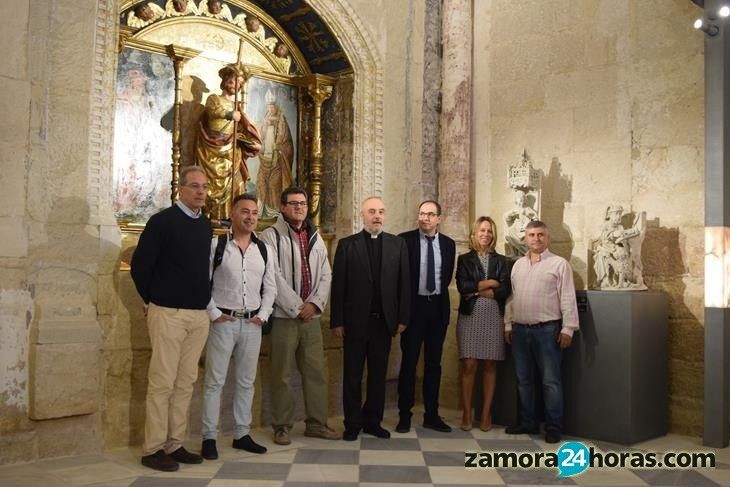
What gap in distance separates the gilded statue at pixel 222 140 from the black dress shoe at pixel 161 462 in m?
2.35

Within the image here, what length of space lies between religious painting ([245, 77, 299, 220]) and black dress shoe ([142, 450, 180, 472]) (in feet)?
9.05

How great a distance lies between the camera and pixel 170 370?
4.80 metres

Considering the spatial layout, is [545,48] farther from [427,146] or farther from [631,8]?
[427,146]

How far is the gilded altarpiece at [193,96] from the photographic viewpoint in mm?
6297

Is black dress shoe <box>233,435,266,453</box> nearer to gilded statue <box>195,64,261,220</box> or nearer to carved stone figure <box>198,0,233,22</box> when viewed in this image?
gilded statue <box>195,64,261,220</box>

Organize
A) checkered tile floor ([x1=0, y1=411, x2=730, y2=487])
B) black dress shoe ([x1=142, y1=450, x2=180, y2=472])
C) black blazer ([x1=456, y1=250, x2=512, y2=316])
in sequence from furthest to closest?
black blazer ([x1=456, y1=250, x2=512, y2=316]) < black dress shoe ([x1=142, y1=450, x2=180, y2=472]) < checkered tile floor ([x1=0, y1=411, x2=730, y2=487])

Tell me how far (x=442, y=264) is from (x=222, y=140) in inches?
82.2

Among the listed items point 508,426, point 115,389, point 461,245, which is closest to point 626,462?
point 508,426

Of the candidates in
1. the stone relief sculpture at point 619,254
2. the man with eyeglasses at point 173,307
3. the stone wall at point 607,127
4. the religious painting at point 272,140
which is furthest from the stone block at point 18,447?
the stone wall at point 607,127

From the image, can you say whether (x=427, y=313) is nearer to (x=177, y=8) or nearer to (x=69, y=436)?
(x=69, y=436)

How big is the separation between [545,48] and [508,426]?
131 inches

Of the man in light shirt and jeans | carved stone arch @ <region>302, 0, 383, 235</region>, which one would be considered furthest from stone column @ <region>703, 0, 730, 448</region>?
Answer: carved stone arch @ <region>302, 0, 383, 235</region>

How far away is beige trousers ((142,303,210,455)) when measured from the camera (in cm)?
477

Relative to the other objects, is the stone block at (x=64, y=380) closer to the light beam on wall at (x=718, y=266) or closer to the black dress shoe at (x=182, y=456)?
the black dress shoe at (x=182, y=456)
